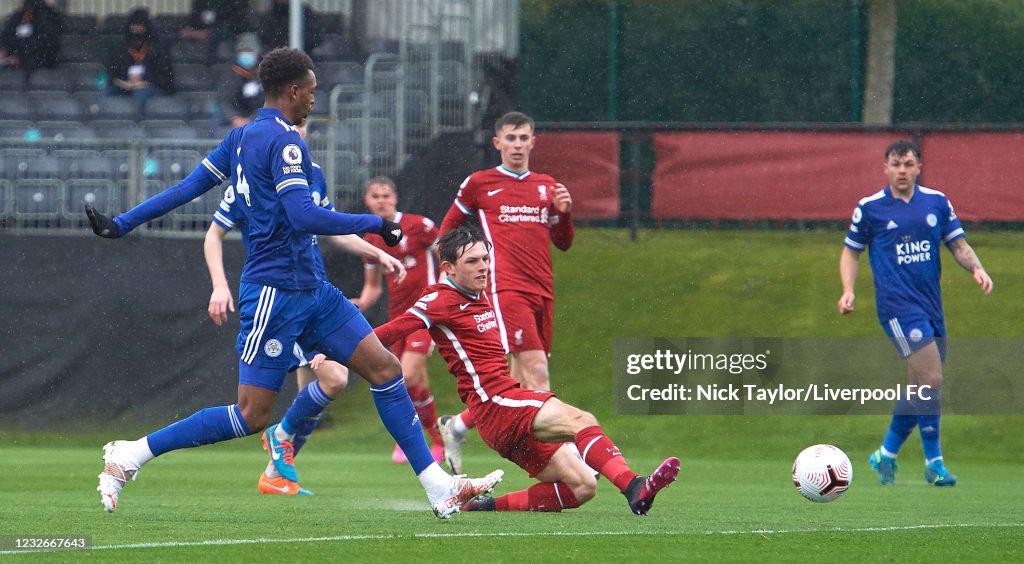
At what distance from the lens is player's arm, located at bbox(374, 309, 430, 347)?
21.5 ft

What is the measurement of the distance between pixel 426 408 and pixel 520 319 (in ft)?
5.91

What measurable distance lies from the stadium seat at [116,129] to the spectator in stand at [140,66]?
0.46m

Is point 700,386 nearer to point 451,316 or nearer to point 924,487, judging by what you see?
point 924,487

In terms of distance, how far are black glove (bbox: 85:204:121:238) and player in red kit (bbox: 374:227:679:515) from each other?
1209 mm

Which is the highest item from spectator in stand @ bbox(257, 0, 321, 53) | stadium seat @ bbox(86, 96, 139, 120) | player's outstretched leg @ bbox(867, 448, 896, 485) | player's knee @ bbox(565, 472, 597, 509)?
spectator in stand @ bbox(257, 0, 321, 53)

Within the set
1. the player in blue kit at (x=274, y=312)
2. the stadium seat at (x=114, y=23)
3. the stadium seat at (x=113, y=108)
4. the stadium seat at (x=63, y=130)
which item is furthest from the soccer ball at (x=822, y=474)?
the stadium seat at (x=114, y=23)

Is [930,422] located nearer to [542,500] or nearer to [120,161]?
[542,500]

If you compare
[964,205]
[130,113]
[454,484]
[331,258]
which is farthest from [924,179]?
[454,484]

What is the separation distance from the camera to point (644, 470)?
11.0 meters

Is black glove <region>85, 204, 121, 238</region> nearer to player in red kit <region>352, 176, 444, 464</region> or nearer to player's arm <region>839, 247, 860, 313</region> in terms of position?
player in red kit <region>352, 176, 444, 464</region>

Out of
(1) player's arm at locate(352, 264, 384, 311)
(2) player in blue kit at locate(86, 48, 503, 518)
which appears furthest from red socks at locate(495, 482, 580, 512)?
(1) player's arm at locate(352, 264, 384, 311)

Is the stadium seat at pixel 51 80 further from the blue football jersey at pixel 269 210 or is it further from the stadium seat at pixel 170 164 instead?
the blue football jersey at pixel 269 210

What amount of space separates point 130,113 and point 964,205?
9097mm

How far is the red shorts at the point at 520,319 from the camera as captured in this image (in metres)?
9.40
